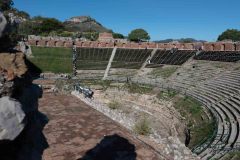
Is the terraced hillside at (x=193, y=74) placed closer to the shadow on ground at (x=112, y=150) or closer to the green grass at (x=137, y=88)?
the green grass at (x=137, y=88)

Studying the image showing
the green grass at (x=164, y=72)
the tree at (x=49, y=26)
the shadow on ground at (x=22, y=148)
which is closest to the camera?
the shadow on ground at (x=22, y=148)

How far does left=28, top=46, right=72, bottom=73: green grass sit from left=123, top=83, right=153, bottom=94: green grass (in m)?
10.8

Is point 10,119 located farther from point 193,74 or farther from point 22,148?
point 193,74

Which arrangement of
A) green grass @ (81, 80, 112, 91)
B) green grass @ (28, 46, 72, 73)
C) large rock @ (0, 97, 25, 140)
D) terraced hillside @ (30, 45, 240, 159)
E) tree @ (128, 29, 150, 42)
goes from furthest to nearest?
tree @ (128, 29, 150, 42), green grass @ (28, 46, 72, 73), green grass @ (81, 80, 112, 91), terraced hillside @ (30, 45, 240, 159), large rock @ (0, 97, 25, 140)

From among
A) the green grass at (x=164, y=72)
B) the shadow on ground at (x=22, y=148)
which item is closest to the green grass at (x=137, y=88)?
the green grass at (x=164, y=72)

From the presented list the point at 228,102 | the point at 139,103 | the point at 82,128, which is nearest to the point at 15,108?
the point at 82,128

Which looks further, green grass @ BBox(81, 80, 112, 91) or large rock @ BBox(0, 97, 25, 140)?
green grass @ BBox(81, 80, 112, 91)

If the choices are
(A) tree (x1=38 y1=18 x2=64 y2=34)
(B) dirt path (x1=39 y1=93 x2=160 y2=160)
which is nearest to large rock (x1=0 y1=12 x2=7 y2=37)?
(B) dirt path (x1=39 y1=93 x2=160 y2=160)

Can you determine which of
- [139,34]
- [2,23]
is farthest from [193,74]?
[139,34]

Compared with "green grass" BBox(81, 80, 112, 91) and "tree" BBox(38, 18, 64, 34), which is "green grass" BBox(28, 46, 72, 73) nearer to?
"green grass" BBox(81, 80, 112, 91)

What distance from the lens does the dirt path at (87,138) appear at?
1470cm

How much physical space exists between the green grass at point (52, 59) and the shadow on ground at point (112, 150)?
103ft

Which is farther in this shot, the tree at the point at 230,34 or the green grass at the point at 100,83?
the tree at the point at 230,34

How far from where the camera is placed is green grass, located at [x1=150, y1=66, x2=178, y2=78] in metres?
43.6
